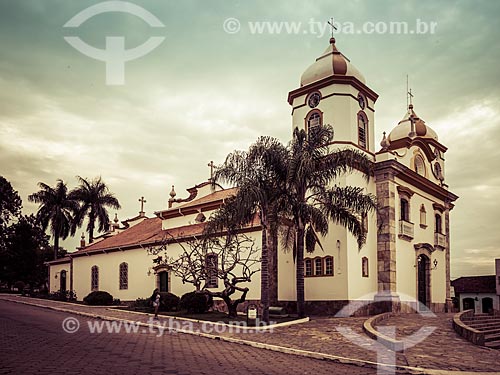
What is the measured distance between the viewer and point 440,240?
1183 inches

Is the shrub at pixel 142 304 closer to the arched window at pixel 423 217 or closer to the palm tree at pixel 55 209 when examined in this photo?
the arched window at pixel 423 217

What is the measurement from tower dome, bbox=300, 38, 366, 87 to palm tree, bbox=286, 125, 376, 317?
5.84 metres

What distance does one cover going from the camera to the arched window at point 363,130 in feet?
84.5

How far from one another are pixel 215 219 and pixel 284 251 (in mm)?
5098

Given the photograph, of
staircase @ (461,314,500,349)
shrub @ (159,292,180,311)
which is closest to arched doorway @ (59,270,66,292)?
shrub @ (159,292,180,311)

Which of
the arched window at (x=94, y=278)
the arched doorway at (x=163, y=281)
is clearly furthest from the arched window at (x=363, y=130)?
the arched window at (x=94, y=278)

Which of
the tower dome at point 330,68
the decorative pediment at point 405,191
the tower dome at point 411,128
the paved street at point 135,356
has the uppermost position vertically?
the tower dome at point 330,68

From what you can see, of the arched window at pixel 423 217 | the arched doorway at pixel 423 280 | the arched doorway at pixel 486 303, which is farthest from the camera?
the arched doorway at pixel 486 303

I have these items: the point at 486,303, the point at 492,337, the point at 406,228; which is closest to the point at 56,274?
the point at 406,228

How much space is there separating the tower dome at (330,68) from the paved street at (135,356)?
602 inches

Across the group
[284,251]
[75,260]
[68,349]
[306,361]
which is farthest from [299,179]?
[75,260]

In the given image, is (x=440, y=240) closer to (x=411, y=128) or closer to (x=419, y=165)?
(x=419, y=165)

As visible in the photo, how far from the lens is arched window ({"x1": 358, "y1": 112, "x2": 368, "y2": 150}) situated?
84.5 feet

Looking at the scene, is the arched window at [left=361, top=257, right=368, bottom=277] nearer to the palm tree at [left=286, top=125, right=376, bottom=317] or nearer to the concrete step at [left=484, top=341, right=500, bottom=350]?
the palm tree at [left=286, top=125, right=376, bottom=317]
